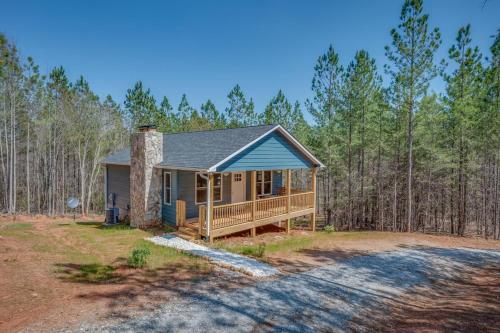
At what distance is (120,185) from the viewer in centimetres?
1702

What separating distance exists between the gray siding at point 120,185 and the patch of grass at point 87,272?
8.01 m

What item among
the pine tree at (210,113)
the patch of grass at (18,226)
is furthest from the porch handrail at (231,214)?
the pine tree at (210,113)

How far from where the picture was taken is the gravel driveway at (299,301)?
209 inches

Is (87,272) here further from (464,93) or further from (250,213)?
(464,93)

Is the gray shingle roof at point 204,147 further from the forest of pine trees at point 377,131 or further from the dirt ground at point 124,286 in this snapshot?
the forest of pine trees at point 377,131

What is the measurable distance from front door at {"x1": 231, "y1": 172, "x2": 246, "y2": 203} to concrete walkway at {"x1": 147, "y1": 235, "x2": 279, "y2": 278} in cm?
422

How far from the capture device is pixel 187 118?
43.1m

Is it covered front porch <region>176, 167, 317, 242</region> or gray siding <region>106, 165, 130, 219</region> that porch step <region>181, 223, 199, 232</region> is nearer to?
covered front porch <region>176, 167, 317, 242</region>

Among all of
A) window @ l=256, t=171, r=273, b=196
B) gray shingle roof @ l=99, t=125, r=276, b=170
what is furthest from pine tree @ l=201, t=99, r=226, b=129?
window @ l=256, t=171, r=273, b=196

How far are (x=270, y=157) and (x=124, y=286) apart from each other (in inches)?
352

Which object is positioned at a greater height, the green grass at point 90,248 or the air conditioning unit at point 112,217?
the air conditioning unit at point 112,217

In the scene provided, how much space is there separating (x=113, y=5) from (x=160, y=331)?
17881 mm

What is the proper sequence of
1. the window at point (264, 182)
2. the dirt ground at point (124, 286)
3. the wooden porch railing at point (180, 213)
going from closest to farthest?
the dirt ground at point (124, 286), the wooden porch railing at point (180, 213), the window at point (264, 182)

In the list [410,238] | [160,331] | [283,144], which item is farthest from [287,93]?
[160,331]
